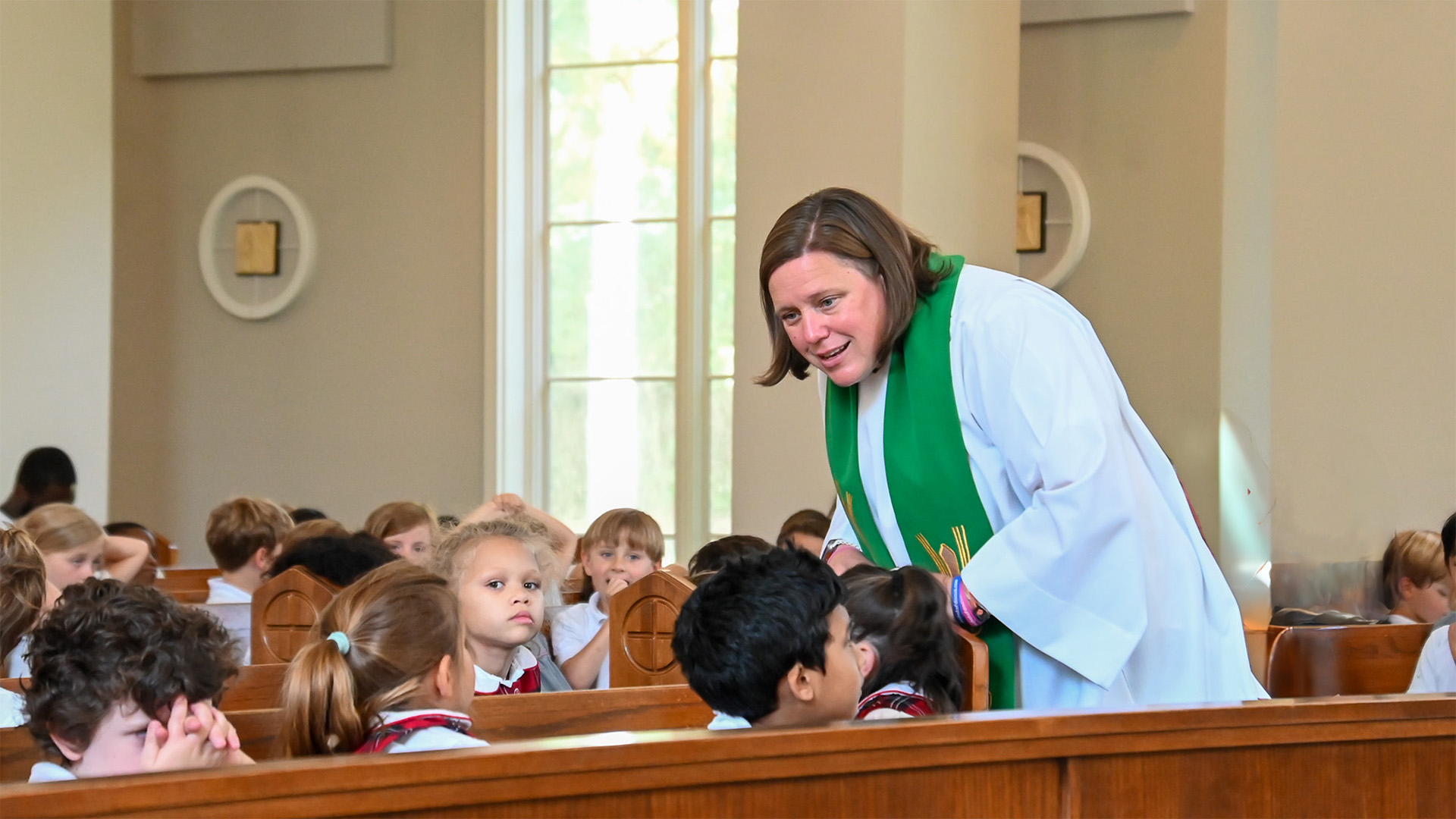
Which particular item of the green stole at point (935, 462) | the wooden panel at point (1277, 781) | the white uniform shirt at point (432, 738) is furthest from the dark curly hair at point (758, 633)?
the wooden panel at point (1277, 781)

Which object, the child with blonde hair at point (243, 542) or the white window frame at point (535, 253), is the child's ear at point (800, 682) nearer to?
the child with blonde hair at point (243, 542)

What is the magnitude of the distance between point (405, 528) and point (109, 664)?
330cm

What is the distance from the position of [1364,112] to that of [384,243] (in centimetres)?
507

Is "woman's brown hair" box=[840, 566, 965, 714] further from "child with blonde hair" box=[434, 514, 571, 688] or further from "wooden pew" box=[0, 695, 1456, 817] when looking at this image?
"child with blonde hair" box=[434, 514, 571, 688]

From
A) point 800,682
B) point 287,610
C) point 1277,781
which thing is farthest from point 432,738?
point 287,610

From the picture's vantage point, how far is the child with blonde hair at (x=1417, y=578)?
195 inches

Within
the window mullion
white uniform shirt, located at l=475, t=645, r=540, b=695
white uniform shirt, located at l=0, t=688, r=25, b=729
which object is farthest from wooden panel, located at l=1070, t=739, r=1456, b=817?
the window mullion

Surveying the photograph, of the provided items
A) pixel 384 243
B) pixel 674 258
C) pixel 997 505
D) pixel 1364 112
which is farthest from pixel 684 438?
pixel 997 505

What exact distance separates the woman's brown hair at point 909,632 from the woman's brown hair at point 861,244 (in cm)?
38

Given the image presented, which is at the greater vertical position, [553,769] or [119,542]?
[553,769]

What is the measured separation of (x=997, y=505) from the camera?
2.38m

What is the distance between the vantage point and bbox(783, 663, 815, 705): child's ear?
199 cm

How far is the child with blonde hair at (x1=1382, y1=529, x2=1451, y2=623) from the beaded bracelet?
10.2 ft

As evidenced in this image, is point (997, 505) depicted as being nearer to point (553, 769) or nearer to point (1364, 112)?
point (553, 769)
